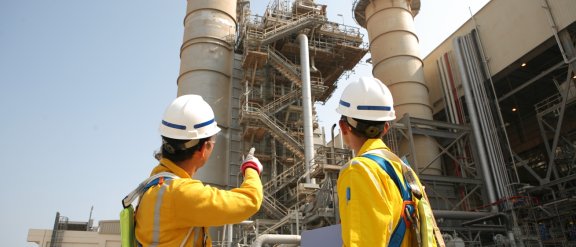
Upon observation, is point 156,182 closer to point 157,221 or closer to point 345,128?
point 157,221

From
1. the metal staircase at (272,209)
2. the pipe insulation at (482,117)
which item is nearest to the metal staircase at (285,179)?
the metal staircase at (272,209)

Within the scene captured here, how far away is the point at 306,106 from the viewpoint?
58.5ft

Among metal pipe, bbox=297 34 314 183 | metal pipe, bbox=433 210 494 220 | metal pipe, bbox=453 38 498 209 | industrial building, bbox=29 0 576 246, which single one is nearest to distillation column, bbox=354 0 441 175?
industrial building, bbox=29 0 576 246

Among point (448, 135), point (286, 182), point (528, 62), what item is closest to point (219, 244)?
point (286, 182)

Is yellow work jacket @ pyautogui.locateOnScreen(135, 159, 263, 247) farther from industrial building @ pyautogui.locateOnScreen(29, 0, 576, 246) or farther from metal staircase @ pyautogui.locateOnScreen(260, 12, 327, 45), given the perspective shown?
metal staircase @ pyautogui.locateOnScreen(260, 12, 327, 45)

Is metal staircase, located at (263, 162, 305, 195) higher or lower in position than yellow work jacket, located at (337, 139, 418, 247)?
higher

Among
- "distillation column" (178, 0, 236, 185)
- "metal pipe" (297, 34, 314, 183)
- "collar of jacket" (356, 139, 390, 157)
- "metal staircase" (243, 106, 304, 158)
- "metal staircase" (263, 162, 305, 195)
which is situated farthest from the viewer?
"distillation column" (178, 0, 236, 185)

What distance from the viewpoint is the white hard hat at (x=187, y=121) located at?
2.38 m

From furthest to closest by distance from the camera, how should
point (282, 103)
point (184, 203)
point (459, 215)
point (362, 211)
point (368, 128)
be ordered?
point (282, 103), point (459, 215), point (368, 128), point (184, 203), point (362, 211)

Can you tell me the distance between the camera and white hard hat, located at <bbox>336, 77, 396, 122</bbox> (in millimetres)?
2412

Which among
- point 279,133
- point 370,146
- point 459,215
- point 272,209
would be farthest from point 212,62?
point 370,146

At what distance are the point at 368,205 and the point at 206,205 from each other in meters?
0.79

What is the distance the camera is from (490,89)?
17.0m

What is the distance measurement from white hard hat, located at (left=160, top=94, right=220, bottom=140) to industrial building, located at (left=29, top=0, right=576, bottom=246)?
10.9 m
